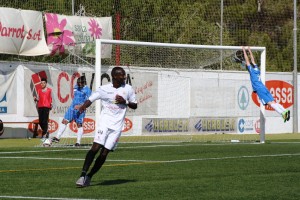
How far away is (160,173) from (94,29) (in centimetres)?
1964

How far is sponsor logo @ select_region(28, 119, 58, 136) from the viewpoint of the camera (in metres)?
32.3

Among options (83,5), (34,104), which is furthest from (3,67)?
(83,5)

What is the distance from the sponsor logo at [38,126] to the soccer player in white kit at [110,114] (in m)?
18.4

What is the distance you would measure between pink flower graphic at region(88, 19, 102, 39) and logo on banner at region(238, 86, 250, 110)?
260 inches

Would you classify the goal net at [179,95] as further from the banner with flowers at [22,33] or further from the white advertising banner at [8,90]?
the white advertising banner at [8,90]

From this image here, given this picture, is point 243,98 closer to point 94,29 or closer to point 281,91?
point 281,91

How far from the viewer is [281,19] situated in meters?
49.0

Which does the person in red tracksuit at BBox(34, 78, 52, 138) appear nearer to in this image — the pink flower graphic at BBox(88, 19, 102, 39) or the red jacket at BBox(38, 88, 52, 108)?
the red jacket at BBox(38, 88, 52, 108)

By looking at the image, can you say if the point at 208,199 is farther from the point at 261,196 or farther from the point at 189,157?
the point at 189,157

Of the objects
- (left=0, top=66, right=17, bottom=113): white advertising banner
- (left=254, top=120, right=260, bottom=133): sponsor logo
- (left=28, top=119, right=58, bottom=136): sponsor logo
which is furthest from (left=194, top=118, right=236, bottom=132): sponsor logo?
(left=0, top=66, right=17, bottom=113): white advertising banner

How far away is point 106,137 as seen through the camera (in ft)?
46.0

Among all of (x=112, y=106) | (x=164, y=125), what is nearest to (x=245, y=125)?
(x=164, y=125)

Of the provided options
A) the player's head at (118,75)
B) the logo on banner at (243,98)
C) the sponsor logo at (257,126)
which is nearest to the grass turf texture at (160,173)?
the player's head at (118,75)

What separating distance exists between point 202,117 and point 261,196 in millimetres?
22517
